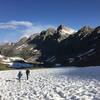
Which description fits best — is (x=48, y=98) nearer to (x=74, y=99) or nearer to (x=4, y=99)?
(x=74, y=99)

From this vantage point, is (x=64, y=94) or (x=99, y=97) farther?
(x=64, y=94)

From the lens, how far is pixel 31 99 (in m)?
26.0

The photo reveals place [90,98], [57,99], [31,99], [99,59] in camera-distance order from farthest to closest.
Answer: [99,59] → [31,99] → [57,99] → [90,98]

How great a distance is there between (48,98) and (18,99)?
3338mm

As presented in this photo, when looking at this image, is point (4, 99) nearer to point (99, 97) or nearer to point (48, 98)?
point (48, 98)

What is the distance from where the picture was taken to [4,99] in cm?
2759

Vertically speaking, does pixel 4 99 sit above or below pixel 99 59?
below

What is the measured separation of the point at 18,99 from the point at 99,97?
330 inches

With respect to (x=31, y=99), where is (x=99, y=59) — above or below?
above

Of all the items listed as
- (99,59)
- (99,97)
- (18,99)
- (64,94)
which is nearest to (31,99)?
(18,99)

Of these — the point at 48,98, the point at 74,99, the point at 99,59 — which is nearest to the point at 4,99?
the point at 48,98

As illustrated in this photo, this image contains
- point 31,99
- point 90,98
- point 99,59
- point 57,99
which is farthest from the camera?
point 99,59

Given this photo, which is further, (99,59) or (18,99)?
(99,59)

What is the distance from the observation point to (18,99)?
88.0 feet
